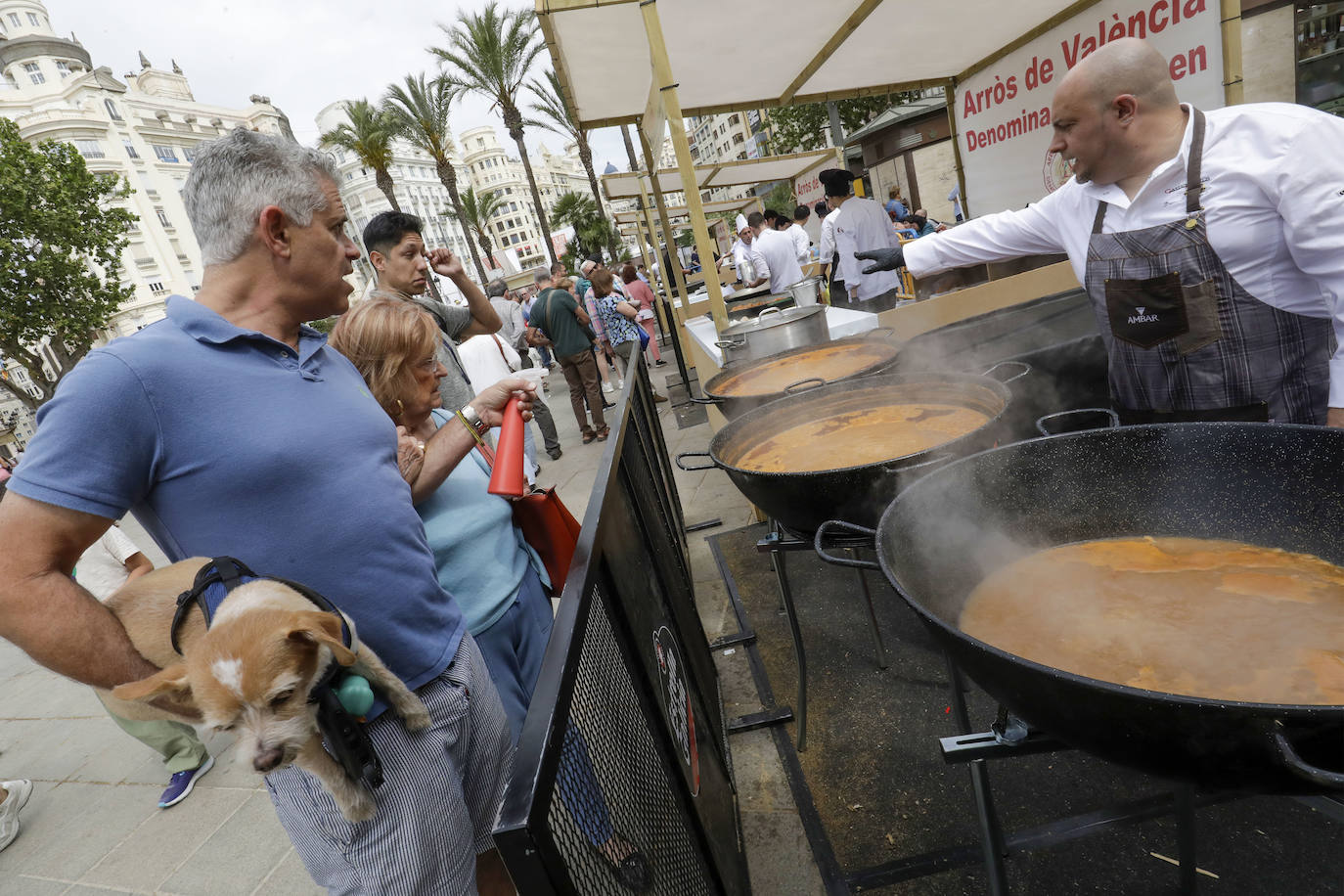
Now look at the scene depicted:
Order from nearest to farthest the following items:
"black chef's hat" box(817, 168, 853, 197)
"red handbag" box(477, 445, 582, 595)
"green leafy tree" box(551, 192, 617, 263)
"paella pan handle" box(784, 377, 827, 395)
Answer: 1. "red handbag" box(477, 445, 582, 595)
2. "paella pan handle" box(784, 377, 827, 395)
3. "black chef's hat" box(817, 168, 853, 197)
4. "green leafy tree" box(551, 192, 617, 263)

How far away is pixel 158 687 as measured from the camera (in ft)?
3.46

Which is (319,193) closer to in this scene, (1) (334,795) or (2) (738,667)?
(1) (334,795)

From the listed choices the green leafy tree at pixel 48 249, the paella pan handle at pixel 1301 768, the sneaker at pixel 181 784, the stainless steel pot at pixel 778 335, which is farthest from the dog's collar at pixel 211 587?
the green leafy tree at pixel 48 249

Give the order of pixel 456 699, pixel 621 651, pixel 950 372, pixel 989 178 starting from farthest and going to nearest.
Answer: pixel 989 178 < pixel 950 372 < pixel 456 699 < pixel 621 651

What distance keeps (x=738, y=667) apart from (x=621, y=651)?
2.08 meters

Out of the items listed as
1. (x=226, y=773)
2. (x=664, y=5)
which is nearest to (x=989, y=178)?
(x=664, y=5)

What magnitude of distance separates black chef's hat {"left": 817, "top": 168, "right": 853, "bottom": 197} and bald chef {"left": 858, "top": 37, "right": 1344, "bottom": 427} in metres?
5.35

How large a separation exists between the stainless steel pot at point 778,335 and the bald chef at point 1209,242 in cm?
157

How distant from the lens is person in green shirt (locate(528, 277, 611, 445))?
7625 millimetres

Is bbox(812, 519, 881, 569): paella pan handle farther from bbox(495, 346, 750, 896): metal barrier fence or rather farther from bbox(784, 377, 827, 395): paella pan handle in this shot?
bbox(784, 377, 827, 395): paella pan handle

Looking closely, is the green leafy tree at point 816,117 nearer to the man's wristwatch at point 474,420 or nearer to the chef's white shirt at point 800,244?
the chef's white shirt at point 800,244

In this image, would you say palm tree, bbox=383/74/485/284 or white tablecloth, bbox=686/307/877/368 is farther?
palm tree, bbox=383/74/485/284

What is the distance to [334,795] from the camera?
125cm

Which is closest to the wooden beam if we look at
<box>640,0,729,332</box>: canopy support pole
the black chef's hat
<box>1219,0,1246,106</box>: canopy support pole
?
the black chef's hat
